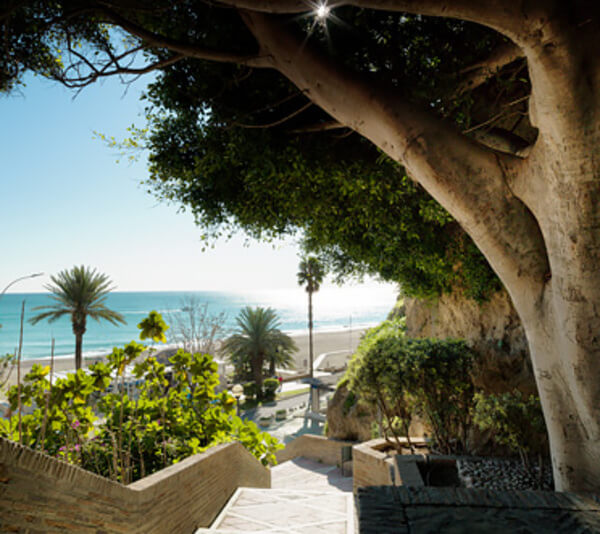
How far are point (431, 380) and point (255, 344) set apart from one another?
23156 mm

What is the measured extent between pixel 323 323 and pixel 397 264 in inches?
3826

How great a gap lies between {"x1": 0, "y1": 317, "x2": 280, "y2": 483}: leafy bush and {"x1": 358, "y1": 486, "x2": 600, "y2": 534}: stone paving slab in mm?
2199

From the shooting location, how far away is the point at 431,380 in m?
7.10

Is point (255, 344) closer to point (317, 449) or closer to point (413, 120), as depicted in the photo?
point (317, 449)

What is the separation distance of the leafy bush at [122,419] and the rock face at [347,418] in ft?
31.2

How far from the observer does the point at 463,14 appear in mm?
2686

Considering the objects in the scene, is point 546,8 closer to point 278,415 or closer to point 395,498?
point 395,498

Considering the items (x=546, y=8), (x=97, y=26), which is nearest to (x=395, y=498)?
(x=546, y=8)

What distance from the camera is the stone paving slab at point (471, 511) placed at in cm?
182

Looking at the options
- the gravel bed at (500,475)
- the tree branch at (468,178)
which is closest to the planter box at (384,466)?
the gravel bed at (500,475)

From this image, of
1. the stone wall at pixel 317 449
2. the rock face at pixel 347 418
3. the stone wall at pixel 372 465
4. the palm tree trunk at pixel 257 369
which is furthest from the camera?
the palm tree trunk at pixel 257 369

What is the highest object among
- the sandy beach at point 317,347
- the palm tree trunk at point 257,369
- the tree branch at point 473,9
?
the tree branch at point 473,9

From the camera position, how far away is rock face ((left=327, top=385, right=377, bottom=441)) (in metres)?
13.8

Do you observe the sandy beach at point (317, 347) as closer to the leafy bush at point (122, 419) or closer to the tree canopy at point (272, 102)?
the tree canopy at point (272, 102)
